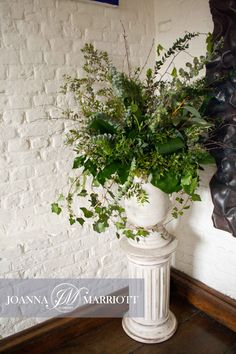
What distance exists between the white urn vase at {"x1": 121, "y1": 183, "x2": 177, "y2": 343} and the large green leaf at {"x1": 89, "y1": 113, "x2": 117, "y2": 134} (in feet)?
1.09

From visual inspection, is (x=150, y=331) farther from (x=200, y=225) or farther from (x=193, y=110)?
(x=193, y=110)

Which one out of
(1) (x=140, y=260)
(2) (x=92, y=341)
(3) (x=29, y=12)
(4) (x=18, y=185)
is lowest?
(2) (x=92, y=341)

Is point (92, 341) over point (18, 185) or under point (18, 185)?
under

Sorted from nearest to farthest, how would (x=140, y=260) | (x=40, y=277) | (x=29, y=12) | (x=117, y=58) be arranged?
(x=29, y=12) → (x=140, y=260) → (x=40, y=277) → (x=117, y=58)

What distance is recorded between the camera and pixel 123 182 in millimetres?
1354

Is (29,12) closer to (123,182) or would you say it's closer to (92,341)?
(123,182)

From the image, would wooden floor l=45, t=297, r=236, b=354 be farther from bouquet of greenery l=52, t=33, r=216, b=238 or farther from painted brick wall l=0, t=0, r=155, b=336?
bouquet of greenery l=52, t=33, r=216, b=238

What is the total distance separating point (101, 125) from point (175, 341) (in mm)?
1358

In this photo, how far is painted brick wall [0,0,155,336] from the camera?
1.48 meters

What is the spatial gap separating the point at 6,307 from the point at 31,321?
192mm

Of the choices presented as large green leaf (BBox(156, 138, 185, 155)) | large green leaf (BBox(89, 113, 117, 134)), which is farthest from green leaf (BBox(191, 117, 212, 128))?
large green leaf (BBox(89, 113, 117, 134))

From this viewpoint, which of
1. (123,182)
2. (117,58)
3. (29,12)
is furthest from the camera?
(117,58)

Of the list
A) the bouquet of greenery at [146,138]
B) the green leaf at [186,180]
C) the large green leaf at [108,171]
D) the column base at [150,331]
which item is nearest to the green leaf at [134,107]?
the bouquet of greenery at [146,138]

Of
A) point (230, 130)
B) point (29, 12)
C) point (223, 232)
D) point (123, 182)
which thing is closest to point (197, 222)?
point (223, 232)
